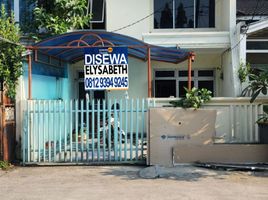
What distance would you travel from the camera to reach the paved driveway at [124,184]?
766cm

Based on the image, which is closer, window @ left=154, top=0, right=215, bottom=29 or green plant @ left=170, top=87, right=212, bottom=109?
green plant @ left=170, top=87, right=212, bottom=109

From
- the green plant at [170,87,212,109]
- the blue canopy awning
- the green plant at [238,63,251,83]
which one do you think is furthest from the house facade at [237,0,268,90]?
the green plant at [170,87,212,109]

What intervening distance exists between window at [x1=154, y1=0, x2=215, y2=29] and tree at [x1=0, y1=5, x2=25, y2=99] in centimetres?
715

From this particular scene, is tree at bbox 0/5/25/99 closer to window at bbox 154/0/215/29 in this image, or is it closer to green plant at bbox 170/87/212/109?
green plant at bbox 170/87/212/109

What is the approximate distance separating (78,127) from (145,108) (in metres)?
1.69

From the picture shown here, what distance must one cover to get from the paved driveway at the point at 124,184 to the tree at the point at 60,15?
5396 millimetres

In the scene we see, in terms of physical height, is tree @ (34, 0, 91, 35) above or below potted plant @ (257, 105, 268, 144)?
above

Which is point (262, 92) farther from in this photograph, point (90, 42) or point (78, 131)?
point (90, 42)

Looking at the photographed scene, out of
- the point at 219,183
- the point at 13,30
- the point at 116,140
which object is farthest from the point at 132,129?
the point at 13,30

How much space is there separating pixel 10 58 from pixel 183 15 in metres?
8.11

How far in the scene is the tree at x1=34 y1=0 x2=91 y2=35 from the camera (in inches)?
545

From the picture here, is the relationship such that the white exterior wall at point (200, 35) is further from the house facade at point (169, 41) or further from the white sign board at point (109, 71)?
the white sign board at point (109, 71)

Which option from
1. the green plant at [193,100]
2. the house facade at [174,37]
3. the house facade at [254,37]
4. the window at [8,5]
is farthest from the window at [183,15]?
the green plant at [193,100]

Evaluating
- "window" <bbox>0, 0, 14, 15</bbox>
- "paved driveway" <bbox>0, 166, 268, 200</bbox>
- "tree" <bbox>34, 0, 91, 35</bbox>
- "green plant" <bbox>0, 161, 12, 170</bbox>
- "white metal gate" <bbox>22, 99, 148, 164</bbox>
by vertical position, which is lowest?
"paved driveway" <bbox>0, 166, 268, 200</bbox>
